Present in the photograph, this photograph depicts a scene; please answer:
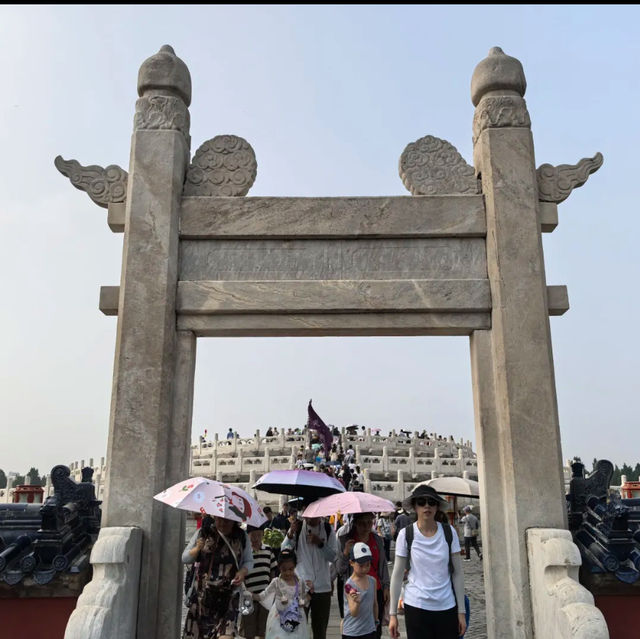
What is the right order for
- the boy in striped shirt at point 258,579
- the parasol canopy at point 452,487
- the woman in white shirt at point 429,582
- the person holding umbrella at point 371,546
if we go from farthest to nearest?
the parasol canopy at point 452,487
the boy in striped shirt at point 258,579
the person holding umbrella at point 371,546
the woman in white shirt at point 429,582

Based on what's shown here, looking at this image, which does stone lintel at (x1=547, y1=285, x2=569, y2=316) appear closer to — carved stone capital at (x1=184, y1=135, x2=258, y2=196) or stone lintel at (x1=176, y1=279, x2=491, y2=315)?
stone lintel at (x1=176, y1=279, x2=491, y2=315)

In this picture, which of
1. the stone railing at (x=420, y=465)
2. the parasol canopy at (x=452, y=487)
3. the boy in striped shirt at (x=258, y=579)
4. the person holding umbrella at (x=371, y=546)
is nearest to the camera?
the person holding umbrella at (x=371, y=546)

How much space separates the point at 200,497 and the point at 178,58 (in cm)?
486

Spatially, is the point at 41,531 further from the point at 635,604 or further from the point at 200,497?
the point at 635,604

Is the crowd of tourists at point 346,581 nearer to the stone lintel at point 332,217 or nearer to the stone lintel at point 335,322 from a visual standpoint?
the stone lintel at point 335,322

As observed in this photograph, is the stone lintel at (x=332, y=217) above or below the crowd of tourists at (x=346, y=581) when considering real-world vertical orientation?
above

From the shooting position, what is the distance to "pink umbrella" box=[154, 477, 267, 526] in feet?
16.1

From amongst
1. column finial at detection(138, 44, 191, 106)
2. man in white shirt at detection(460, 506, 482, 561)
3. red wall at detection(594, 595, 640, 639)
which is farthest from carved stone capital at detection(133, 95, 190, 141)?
man in white shirt at detection(460, 506, 482, 561)

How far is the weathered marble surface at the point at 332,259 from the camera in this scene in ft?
22.8

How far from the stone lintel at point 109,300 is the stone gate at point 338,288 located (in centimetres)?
2

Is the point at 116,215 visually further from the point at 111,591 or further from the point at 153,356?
the point at 111,591

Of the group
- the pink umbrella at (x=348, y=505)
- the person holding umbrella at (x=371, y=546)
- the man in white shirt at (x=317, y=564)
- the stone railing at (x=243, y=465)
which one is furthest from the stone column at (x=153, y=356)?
the stone railing at (x=243, y=465)

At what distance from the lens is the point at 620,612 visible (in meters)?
Result: 6.00

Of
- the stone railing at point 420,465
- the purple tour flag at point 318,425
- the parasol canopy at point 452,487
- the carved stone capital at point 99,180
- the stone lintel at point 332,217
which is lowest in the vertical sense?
the parasol canopy at point 452,487
